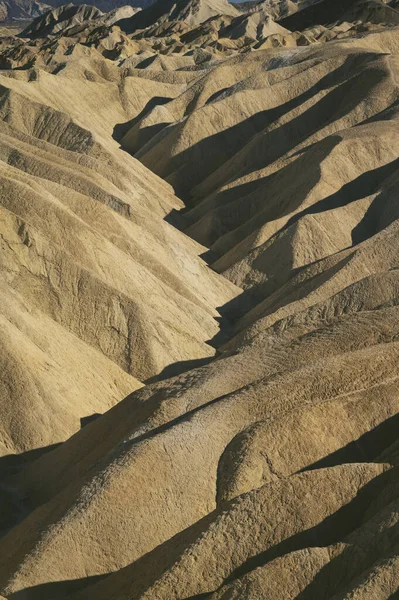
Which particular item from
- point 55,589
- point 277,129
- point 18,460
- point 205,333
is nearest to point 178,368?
point 205,333

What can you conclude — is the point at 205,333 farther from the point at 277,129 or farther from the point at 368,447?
the point at 277,129

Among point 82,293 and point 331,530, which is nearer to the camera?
point 331,530

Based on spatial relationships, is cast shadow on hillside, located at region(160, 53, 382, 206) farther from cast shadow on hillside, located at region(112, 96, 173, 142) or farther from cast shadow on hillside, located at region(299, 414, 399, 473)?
cast shadow on hillside, located at region(299, 414, 399, 473)

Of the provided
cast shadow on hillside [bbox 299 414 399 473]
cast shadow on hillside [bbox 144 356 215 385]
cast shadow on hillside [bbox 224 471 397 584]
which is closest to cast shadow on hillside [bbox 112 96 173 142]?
cast shadow on hillside [bbox 144 356 215 385]

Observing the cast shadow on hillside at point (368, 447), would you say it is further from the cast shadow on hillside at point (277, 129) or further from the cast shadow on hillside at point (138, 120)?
the cast shadow on hillside at point (138, 120)

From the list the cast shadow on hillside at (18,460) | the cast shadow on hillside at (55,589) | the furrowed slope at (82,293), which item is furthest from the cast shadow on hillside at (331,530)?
the furrowed slope at (82,293)

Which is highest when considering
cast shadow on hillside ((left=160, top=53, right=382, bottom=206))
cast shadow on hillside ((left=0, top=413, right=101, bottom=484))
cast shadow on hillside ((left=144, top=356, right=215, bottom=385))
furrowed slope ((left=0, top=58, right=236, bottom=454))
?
cast shadow on hillside ((left=160, top=53, right=382, bottom=206))

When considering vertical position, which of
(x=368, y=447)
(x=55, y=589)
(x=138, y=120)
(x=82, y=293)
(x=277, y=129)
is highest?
(x=138, y=120)

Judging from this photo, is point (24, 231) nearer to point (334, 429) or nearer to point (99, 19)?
point (334, 429)
